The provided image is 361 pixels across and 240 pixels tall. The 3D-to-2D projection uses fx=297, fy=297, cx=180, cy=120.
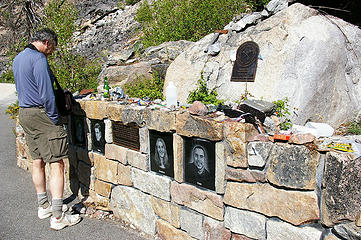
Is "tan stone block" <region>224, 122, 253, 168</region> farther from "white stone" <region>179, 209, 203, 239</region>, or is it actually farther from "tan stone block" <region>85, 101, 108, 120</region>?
"tan stone block" <region>85, 101, 108, 120</region>

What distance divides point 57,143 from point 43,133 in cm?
21

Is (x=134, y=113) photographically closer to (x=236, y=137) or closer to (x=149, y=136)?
(x=149, y=136)

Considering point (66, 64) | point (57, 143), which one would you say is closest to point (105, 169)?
point (57, 143)

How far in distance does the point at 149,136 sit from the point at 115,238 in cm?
134

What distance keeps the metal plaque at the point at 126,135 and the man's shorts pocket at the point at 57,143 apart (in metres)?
0.68

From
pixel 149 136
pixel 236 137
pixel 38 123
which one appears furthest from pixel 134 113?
pixel 236 137

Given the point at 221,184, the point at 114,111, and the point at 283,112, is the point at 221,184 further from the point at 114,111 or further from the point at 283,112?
the point at 114,111

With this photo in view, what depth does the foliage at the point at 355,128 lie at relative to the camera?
12.8 ft

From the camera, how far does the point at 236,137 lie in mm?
2742

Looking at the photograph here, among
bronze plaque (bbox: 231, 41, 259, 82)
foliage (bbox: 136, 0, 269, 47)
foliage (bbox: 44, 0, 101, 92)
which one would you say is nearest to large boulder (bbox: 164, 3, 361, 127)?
bronze plaque (bbox: 231, 41, 259, 82)

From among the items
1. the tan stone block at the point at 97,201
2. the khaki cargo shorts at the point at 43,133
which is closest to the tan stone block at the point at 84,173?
the tan stone block at the point at 97,201

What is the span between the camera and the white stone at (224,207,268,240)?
270cm

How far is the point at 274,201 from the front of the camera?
8.44 feet

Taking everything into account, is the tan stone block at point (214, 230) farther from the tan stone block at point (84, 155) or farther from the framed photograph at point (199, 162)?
the tan stone block at point (84, 155)
